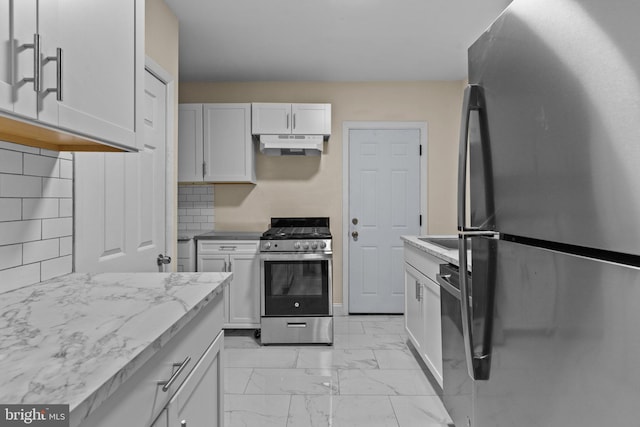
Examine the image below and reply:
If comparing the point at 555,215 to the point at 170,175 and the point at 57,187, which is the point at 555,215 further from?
the point at 170,175

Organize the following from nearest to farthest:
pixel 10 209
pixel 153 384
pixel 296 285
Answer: pixel 153 384 < pixel 10 209 < pixel 296 285

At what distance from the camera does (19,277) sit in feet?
4.20

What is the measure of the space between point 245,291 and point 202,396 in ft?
8.04

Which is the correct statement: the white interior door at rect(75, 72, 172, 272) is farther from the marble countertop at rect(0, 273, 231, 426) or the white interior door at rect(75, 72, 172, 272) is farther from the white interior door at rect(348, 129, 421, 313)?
the white interior door at rect(348, 129, 421, 313)

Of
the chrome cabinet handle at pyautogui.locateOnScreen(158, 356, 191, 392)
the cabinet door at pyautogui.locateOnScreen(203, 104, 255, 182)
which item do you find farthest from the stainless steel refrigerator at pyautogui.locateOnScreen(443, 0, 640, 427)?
the cabinet door at pyautogui.locateOnScreen(203, 104, 255, 182)

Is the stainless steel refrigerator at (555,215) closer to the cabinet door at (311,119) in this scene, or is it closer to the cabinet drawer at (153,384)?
the cabinet drawer at (153,384)

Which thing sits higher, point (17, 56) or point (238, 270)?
point (17, 56)

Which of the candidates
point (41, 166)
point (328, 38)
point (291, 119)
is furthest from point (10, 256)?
point (291, 119)

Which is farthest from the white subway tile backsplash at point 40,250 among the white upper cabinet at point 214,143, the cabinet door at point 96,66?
the white upper cabinet at point 214,143

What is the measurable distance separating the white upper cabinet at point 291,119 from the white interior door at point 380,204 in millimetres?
519

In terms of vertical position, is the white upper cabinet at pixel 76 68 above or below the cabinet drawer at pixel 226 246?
above

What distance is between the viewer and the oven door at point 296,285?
3443 millimetres

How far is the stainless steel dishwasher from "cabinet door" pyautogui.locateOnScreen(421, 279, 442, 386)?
294 millimetres

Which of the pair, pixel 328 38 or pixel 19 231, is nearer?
pixel 19 231
